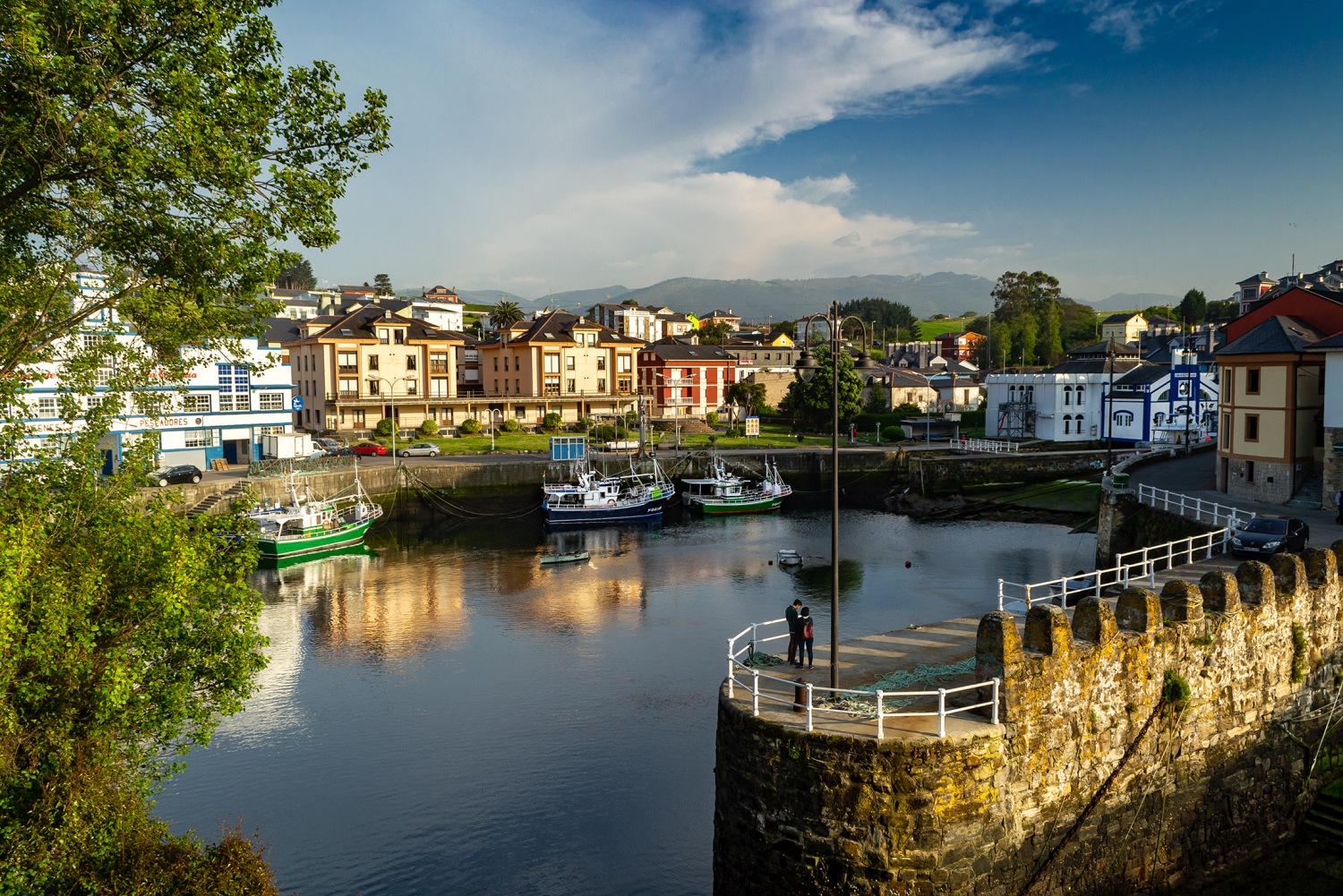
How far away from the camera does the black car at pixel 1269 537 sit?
26.8 m

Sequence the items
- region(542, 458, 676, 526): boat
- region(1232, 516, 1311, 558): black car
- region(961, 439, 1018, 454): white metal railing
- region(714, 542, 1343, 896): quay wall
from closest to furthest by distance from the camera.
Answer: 1. region(714, 542, 1343, 896): quay wall
2. region(1232, 516, 1311, 558): black car
3. region(542, 458, 676, 526): boat
4. region(961, 439, 1018, 454): white metal railing

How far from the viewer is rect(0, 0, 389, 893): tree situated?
486 inches

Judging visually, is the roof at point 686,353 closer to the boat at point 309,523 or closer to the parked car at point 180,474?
the boat at point 309,523

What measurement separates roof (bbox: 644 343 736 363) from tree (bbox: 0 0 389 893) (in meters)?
95.6

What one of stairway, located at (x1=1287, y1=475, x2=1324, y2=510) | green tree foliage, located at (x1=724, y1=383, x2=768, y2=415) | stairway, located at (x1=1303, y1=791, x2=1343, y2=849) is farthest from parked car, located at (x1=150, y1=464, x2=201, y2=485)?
green tree foliage, located at (x1=724, y1=383, x2=768, y2=415)

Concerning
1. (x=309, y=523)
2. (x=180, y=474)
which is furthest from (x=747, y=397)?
(x=180, y=474)

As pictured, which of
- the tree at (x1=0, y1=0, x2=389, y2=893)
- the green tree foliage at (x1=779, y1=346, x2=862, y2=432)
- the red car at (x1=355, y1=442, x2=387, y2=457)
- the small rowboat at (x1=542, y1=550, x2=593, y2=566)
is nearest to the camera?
the tree at (x1=0, y1=0, x2=389, y2=893)

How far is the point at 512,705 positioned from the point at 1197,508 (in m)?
26.4

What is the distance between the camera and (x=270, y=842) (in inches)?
841

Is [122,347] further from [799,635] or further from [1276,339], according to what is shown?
[1276,339]

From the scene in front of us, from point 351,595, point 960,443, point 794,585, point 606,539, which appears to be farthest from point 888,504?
point 351,595

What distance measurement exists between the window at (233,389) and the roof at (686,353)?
51694 millimetres

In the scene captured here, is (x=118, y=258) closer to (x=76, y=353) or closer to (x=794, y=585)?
(x=76, y=353)

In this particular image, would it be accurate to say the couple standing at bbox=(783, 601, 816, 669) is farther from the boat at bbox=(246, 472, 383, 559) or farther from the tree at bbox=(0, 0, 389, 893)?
the boat at bbox=(246, 472, 383, 559)
